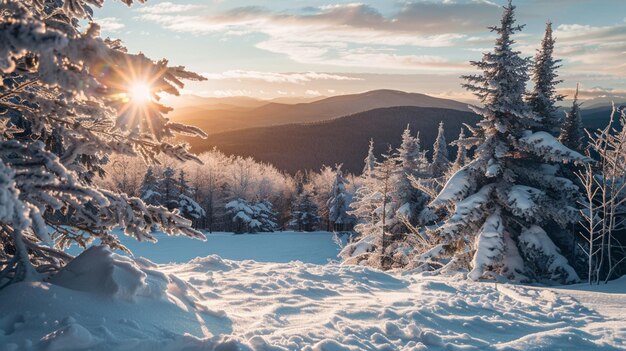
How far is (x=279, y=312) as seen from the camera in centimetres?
557

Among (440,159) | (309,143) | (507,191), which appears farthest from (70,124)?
(309,143)

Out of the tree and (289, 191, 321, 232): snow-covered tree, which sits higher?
the tree

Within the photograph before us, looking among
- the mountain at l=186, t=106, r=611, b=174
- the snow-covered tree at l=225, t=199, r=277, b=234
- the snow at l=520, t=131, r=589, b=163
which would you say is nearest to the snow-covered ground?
the snow at l=520, t=131, r=589, b=163

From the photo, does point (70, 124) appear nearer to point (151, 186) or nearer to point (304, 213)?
point (151, 186)

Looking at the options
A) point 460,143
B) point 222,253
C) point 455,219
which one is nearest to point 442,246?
point 455,219

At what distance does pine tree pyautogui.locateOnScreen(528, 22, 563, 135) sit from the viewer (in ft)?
64.8

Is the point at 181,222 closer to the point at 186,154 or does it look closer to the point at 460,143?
the point at 186,154

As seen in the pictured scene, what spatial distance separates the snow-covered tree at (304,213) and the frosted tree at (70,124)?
2178 inches

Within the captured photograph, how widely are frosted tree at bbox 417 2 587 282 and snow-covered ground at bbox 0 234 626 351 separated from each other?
5.45m

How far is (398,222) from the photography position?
26.2 m

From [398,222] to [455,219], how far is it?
40.4 feet

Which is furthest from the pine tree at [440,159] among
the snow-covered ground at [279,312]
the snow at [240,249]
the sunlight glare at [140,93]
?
the sunlight glare at [140,93]

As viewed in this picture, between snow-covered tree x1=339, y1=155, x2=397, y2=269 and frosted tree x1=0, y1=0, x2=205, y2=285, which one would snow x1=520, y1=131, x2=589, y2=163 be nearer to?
snow-covered tree x1=339, y1=155, x2=397, y2=269

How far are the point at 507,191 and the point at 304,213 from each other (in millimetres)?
47557
